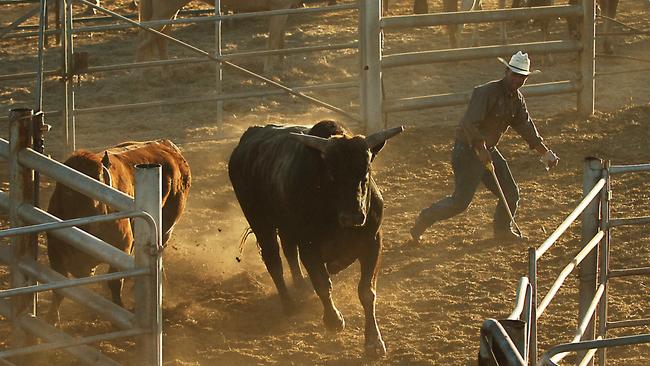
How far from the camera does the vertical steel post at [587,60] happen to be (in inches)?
537

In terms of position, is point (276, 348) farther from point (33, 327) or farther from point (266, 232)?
point (33, 327)

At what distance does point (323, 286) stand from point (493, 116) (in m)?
2.45

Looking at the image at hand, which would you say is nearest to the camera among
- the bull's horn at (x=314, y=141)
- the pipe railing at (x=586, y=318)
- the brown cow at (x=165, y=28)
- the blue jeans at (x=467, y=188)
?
the pipe railing at (x=586, y=318)

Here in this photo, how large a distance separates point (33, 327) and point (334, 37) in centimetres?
1191

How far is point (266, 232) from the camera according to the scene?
28.2 feet

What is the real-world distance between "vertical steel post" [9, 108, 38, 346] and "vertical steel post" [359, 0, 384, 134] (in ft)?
21.6

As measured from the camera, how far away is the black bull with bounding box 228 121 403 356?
7.39 meters

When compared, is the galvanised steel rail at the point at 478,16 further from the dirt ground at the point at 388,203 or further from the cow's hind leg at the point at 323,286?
the cow's hind leg at the point at 323,286

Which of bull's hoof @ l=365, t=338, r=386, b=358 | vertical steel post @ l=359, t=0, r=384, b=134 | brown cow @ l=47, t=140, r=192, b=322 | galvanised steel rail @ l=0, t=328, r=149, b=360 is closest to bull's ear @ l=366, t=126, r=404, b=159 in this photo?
bull's hoof @ l=365, t=338, r=386, b=358

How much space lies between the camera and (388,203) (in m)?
A: 11.0

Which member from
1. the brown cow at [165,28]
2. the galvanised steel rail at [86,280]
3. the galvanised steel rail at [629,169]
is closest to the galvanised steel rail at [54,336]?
the galvanised steel rail at [86,280]

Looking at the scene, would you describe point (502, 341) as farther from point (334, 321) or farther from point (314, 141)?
point (334, 321)

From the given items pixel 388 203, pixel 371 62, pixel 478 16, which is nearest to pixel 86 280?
pixel 388 203

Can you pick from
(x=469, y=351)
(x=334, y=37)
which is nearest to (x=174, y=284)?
(x=469, y=351)
